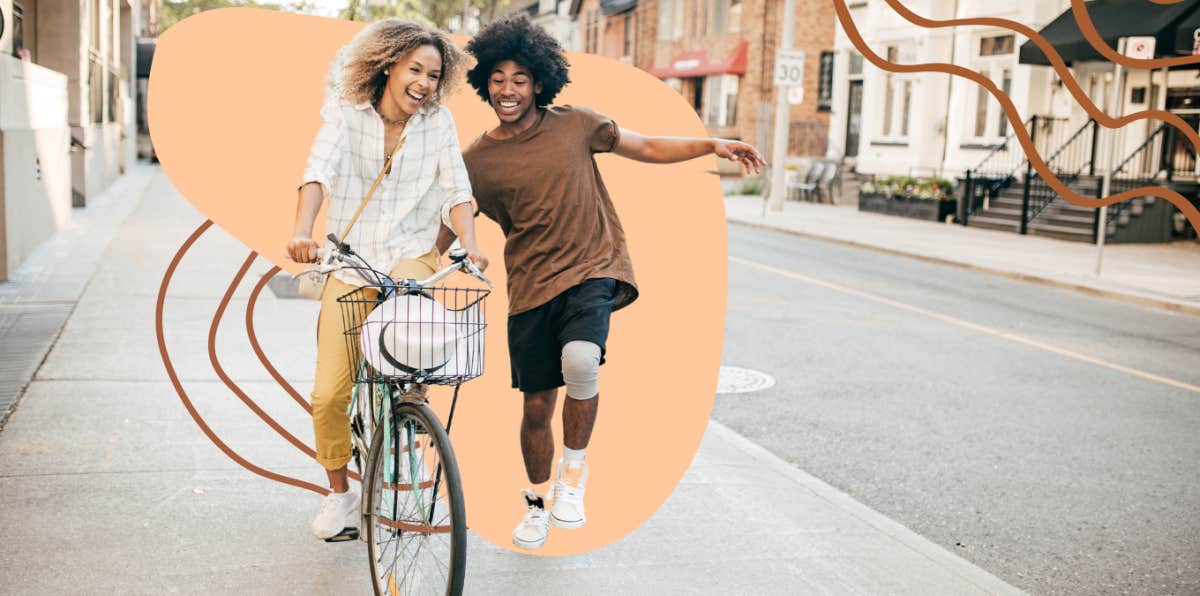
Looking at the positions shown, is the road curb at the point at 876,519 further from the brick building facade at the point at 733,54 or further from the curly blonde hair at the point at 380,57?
the brick building facade at the point at 733,54

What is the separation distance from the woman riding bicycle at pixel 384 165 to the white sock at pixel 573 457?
0.79 m

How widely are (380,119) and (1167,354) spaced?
351 inches

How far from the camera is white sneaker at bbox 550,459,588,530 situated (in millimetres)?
3965

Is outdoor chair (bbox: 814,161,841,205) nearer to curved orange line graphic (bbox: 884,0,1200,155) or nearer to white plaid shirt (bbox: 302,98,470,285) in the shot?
curved orange line graphic (bbox: 884,0,1200,155)

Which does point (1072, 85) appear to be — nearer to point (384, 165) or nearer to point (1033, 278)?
point (384, 165)

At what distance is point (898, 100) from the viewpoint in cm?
3039

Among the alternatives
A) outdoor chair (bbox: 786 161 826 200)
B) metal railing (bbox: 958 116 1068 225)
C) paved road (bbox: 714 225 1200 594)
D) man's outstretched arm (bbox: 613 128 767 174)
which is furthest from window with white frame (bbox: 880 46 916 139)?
man's outstretched arm (bbox: 613 128 767 174)

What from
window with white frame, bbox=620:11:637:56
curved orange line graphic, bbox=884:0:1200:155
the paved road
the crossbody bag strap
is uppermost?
window with white frame, bbox=620:11:637:56

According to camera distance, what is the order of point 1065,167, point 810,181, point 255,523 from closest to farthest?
point 255,523 → point 1065,167 → point 810,181

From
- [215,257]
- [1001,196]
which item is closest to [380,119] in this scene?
[215,257]

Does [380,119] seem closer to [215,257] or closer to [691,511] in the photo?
[691,511]

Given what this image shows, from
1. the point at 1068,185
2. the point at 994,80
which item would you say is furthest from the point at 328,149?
the point at 994,80

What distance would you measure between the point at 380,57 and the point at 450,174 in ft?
Answer: 1.47

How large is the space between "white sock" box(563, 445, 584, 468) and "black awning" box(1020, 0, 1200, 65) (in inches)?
719
